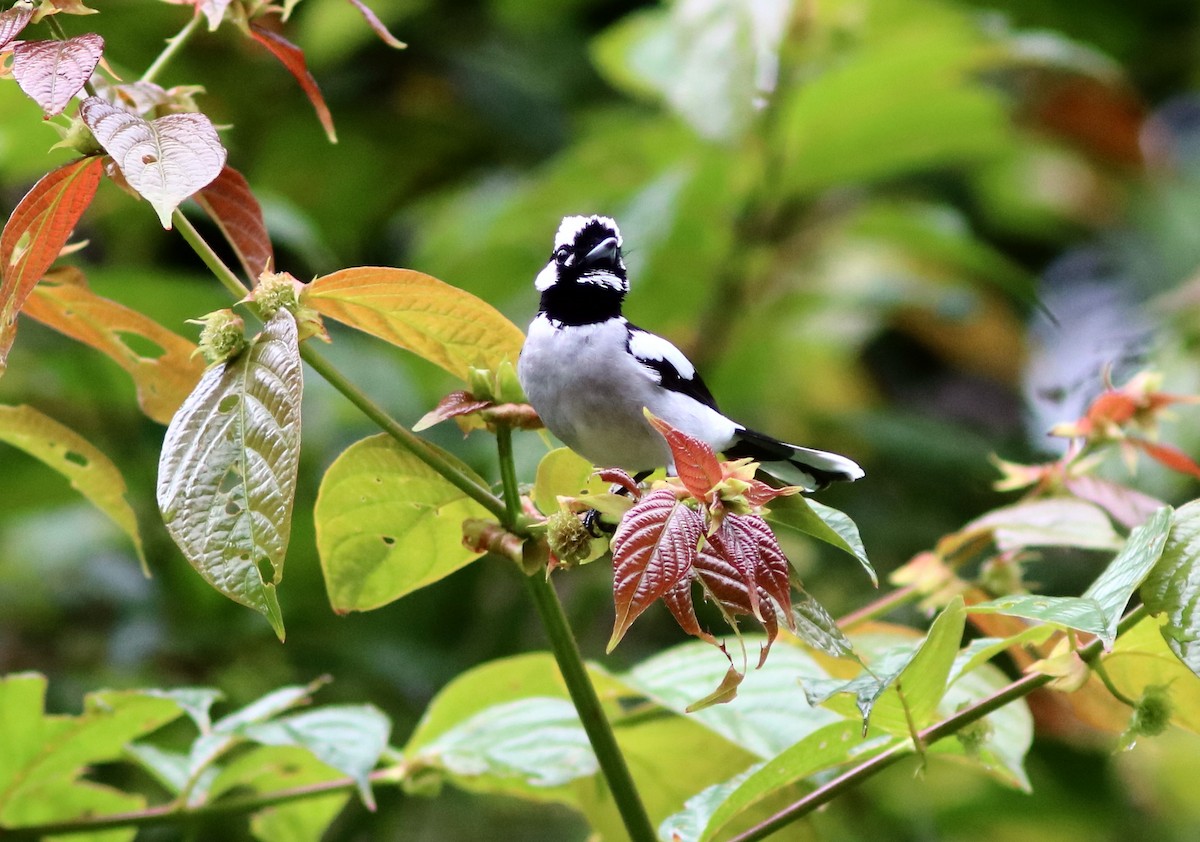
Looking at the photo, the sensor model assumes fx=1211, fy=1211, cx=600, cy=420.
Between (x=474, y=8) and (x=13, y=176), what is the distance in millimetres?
1687

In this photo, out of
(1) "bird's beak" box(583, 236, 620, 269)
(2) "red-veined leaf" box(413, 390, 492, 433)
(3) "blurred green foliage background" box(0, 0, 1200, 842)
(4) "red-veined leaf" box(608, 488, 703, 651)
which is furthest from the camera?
(3) "blurred green foliage background" box(0, 0, 1200, 842)

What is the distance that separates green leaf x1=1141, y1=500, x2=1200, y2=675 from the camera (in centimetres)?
95

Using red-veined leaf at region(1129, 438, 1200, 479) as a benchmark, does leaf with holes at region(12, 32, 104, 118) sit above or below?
above

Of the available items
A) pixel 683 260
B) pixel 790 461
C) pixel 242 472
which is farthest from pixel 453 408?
Answer: pixel 683 260

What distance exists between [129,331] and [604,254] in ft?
1.84

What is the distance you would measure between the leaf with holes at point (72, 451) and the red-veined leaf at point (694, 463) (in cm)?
62

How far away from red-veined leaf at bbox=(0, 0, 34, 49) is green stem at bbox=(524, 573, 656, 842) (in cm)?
62

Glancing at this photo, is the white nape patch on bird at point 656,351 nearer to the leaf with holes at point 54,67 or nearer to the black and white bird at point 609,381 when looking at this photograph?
the black and white bird at point 609,381

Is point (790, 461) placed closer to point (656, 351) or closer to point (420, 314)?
point (656, 351)

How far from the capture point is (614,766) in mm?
1093

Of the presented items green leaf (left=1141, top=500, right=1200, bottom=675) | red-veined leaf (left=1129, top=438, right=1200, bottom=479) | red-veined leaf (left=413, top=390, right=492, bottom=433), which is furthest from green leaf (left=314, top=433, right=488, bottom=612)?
red-veined leaf (left=1129, top=438, right=1200, bottom=479)

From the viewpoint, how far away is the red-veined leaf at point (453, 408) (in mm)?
1136

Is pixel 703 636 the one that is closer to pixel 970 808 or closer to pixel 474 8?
pixel 970 808

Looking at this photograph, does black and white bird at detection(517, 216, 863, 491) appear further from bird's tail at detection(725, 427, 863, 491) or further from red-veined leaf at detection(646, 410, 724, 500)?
red-veined leaf at detection(646, 410, 724, 500)
